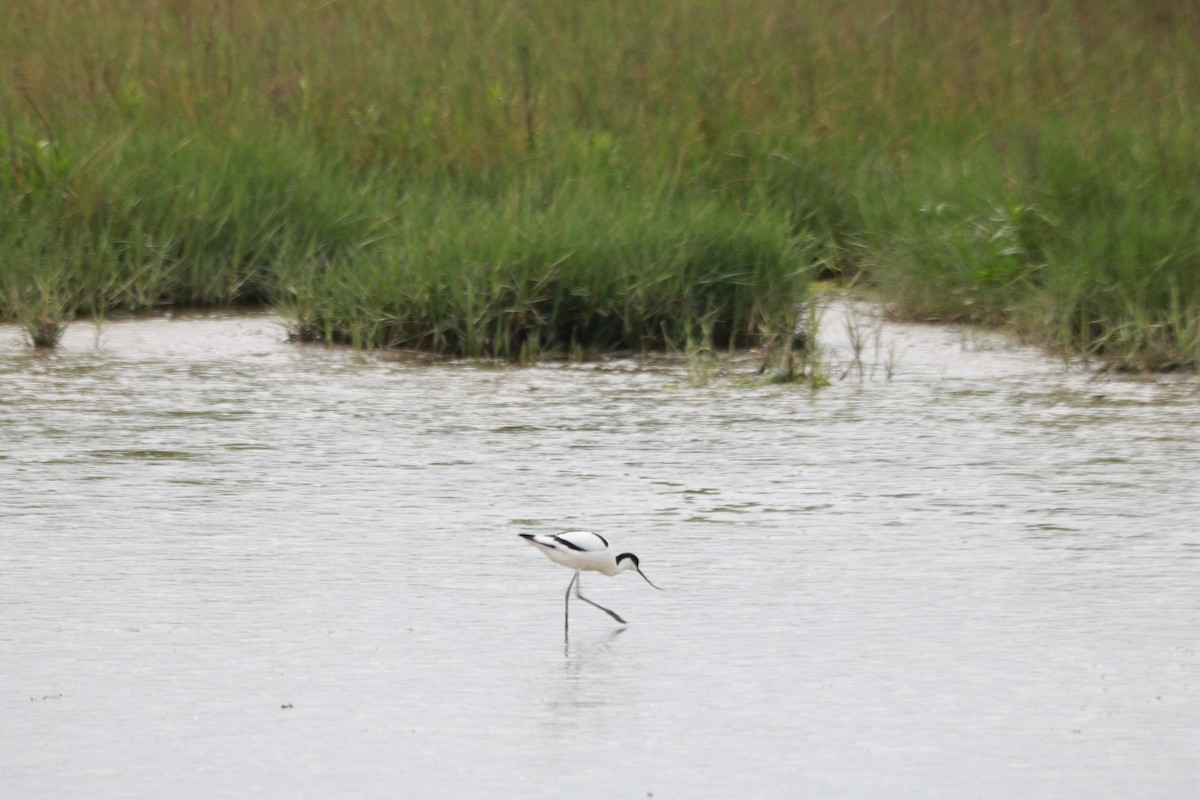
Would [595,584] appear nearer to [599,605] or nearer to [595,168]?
[599,605]

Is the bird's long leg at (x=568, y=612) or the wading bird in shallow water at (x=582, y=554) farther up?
the wading bird in shallow water at (x=582, y=554)

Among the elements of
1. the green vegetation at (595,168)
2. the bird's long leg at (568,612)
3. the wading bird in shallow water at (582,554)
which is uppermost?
the green vegetation at (595,168)

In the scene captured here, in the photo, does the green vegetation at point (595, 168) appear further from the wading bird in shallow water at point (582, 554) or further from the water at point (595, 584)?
the wading bird in shallow water at point (582, 554)

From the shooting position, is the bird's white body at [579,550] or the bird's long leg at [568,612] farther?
the bird's long leg at [568,612]

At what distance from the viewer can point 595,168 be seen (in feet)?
30.3

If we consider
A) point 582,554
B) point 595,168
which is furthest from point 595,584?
point 595,168

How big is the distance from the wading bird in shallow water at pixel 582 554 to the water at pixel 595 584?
0.14 meters

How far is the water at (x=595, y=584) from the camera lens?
350 cm

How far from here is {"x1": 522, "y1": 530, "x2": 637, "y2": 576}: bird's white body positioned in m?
4.22

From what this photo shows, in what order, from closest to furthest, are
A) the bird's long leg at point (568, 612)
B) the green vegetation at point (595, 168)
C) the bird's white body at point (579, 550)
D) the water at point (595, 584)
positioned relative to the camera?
the water at point (595, 584), the bird's white body at point (579, 550), the bird's long leg at point (568, 612), the green vegetation at point (595, 168)

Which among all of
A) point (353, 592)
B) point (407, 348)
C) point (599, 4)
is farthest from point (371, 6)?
point (353, 592)

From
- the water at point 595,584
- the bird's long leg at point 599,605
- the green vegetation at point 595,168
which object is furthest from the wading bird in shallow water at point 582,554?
the green vegetation at point 595,168

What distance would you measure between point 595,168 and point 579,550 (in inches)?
204

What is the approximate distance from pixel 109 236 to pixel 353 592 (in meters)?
4.46
